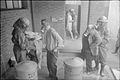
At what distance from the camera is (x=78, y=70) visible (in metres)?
3.24

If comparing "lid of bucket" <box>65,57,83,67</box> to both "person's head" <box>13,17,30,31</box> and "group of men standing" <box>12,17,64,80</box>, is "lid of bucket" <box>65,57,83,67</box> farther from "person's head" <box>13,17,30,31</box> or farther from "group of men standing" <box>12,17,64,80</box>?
"person's head" <box>13,17,30,31</box>

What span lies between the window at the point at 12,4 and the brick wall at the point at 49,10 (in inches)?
19.1

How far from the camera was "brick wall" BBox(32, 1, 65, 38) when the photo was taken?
19.6 feet

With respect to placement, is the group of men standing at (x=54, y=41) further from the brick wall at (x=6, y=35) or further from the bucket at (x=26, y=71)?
the brick wall at (x=6, y=35)

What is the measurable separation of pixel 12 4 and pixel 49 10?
1706 mm

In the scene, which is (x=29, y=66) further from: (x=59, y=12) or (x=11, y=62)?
(x=59, y=12)

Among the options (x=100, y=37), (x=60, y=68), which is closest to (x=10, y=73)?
(x=60, y=68)

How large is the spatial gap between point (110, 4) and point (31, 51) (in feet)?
12.5

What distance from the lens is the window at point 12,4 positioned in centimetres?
479

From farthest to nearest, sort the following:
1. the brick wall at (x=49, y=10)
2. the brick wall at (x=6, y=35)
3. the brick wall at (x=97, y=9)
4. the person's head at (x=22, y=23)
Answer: the brick wall at (x=49, y=10)
the brick wall at (x=97, y=9)
the brick wall at (x=6, y=35)
the person's head at (x=22, y=23)

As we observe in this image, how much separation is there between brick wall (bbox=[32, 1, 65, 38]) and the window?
484 millimetres

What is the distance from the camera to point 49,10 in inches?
239

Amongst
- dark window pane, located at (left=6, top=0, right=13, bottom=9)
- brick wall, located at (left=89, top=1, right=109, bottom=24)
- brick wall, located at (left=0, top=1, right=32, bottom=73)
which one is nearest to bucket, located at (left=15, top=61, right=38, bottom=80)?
brick wall, located at (left=0, top=1, right=32, bottom=73)

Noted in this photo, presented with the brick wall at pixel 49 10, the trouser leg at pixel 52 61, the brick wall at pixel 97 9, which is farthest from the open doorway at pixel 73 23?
the trouser leg at pixel 52 61
